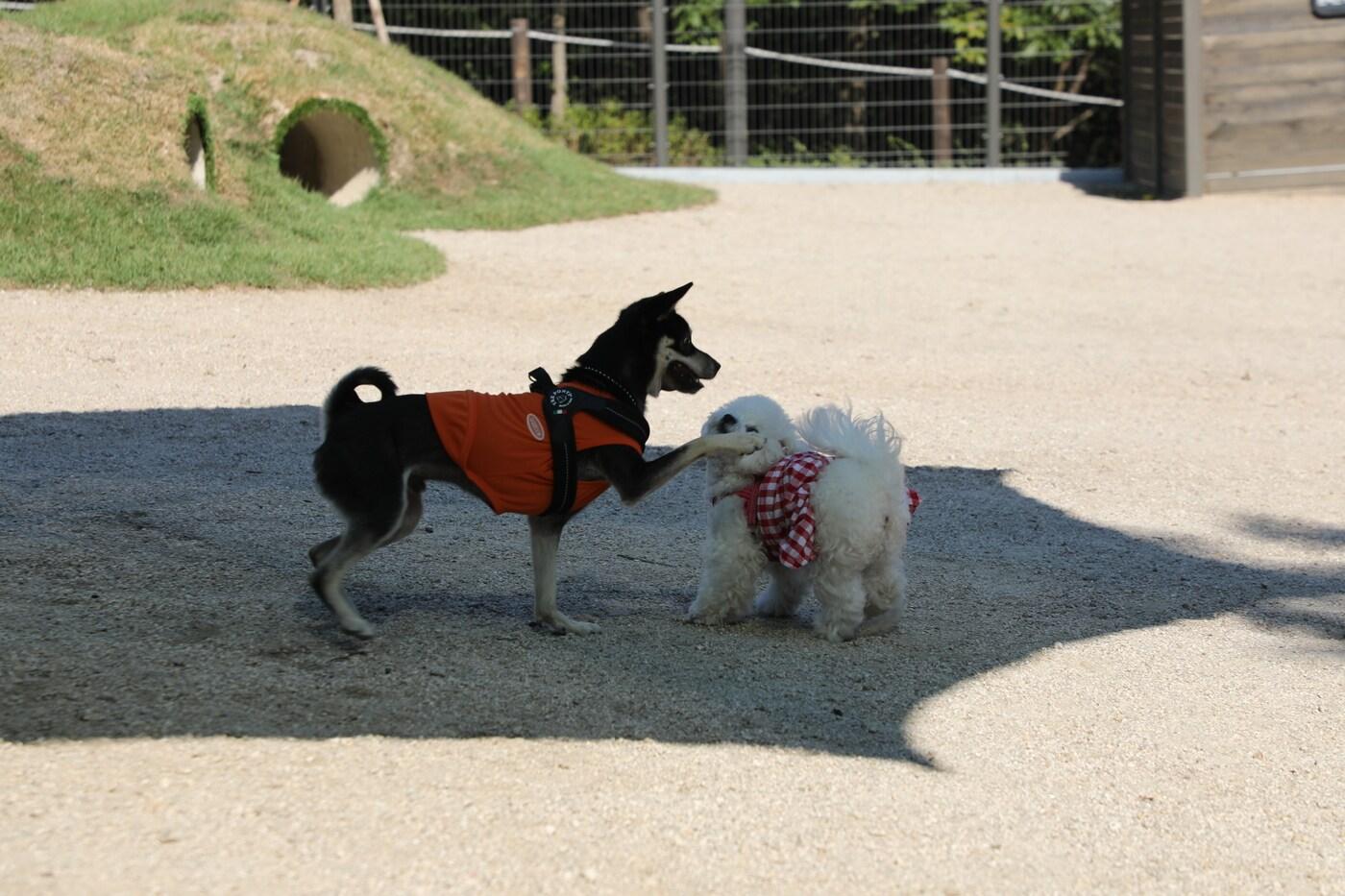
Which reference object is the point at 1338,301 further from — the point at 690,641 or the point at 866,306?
the point at 690,641

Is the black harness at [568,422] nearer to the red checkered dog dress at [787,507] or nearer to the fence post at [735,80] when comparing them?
the red checkered dog dress at [787,507]

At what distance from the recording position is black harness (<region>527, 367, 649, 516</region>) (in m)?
5.31

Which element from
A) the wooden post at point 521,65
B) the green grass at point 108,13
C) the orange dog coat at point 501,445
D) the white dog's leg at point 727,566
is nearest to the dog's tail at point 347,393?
the orange dog coat at point 501,445

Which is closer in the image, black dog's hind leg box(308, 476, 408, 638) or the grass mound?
black dog's hind leg box(308, 476, 408, 638)

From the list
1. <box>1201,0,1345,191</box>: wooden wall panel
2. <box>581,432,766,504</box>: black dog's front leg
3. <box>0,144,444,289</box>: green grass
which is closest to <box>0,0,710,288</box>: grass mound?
<box>0,144,444,289</box>: green grass

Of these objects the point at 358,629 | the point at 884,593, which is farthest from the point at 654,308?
the point at 358,629

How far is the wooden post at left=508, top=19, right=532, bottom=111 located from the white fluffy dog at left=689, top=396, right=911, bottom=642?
654 inches

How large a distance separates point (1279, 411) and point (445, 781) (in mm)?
7576

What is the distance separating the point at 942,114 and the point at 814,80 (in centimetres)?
189

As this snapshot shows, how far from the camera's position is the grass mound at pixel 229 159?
486 inches

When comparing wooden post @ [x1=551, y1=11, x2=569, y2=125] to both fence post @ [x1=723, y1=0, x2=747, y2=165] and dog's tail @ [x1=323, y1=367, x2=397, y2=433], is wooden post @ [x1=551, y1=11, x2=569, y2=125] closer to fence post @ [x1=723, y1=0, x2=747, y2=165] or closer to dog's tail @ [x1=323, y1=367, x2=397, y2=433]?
fence post @ [x1=723, y1=0, x2=747, y2=165]

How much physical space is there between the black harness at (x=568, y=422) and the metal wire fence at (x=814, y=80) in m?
16.1

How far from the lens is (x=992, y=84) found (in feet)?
68.1

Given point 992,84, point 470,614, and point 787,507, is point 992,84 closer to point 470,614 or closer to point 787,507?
point 787,507
